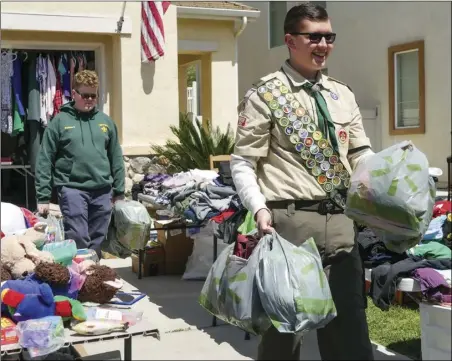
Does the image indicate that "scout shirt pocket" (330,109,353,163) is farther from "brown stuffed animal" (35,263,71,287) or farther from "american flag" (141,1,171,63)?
"american flag" (141,1,171,63)

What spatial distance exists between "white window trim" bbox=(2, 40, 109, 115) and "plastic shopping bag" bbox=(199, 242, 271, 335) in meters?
5.95

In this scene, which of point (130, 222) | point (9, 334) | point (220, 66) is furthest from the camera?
point (220, 66)

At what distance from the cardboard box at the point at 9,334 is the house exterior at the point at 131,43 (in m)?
4.64

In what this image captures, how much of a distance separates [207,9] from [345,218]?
682cm

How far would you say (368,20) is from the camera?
2537 mm

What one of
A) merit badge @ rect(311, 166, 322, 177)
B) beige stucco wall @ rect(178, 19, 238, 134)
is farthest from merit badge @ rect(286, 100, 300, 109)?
beige stucco wall @ rect(178, 19, 238, 134)

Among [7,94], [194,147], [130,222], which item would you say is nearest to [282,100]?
[130,222]

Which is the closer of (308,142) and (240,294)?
(240,294)

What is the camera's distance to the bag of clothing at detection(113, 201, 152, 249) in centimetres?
494

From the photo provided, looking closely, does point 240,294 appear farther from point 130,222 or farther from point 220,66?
point 220,66

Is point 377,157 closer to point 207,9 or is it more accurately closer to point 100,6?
point 100,6

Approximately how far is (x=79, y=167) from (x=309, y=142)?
9.23ft

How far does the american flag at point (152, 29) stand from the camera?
24.8 feet

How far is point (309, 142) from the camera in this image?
2.18 meters
